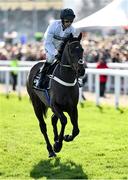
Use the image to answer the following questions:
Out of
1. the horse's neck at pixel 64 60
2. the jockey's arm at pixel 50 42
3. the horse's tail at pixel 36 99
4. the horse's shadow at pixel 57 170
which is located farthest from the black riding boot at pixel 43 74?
the horse's shadow at pixel 57 170

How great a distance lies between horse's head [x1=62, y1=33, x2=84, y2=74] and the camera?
8.82m

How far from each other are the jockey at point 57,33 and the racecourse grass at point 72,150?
1544mm

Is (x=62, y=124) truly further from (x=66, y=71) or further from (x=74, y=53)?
(x=74, y=53)

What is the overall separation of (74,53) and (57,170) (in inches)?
65.3

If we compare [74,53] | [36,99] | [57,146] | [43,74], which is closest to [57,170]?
[57,146]

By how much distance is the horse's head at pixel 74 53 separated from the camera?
8820 mm

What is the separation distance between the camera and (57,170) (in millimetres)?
8664

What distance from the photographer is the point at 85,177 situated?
8.13m

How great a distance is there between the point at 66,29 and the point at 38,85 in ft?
3.56

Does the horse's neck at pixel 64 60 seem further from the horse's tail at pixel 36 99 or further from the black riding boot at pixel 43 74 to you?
the horse's tail at pixel 36 99

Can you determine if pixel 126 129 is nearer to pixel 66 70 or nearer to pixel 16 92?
pixel 66 70

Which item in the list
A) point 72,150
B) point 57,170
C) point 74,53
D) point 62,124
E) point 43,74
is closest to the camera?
point 57,170

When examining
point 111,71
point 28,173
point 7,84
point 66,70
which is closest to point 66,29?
point 66,70

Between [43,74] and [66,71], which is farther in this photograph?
[43,74]
